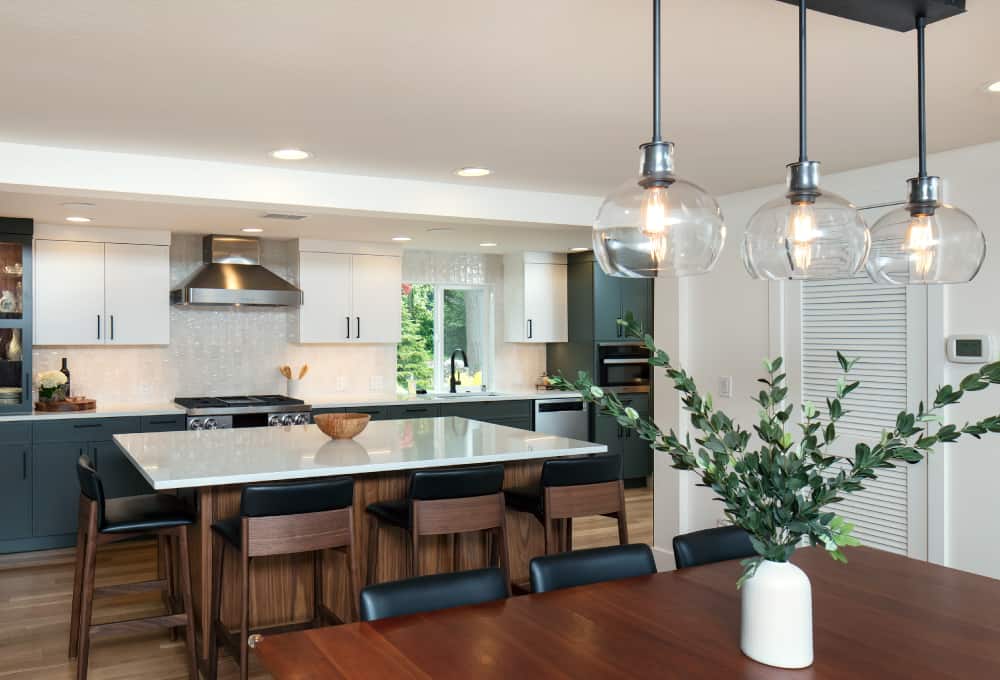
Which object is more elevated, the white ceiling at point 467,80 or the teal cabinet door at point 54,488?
the white ceiling at point 467,80

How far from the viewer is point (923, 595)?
7.20ft

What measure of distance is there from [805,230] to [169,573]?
11.6 ft

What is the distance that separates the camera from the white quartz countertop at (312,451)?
3406mm

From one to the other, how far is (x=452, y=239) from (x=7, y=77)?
4337 mm

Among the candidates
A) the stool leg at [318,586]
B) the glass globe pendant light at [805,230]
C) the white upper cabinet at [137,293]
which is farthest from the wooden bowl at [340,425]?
the glass globe pendant light at [805,230]

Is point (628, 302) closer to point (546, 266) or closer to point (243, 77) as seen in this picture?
point (546, 266)

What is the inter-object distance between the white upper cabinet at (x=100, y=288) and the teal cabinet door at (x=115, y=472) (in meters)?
0.84

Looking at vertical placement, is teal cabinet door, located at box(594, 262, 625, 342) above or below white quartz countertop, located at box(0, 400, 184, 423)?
above

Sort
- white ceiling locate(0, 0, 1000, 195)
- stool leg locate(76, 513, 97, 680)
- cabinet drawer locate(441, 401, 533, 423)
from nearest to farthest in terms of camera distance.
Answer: white ceiling locate(0, 0, 1000, 195) < stool leg locate(76, 513, 97, 680) < cabinet drawer locate(441, 401, 533, 423)

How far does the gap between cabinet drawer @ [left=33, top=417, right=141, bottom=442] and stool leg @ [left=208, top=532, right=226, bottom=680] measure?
8.32ft

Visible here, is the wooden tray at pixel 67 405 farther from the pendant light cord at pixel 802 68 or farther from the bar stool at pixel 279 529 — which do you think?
the pendant light cord at pixel 802 68

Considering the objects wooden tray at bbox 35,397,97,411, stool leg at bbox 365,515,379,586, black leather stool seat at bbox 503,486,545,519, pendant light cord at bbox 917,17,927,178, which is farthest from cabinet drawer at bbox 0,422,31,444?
pendant light cord at bbox 917,17,927,178

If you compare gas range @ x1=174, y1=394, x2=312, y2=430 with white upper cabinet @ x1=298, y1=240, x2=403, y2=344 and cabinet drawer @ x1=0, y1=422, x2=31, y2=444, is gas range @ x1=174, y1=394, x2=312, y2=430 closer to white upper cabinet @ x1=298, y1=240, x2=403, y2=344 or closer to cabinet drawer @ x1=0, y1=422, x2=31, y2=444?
white upper cabinet @ x1=298, y1=240, x2=403, y2=344

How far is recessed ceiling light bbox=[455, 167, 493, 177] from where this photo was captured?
4074 millimetres
